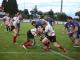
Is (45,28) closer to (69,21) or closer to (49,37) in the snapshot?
(49,37)

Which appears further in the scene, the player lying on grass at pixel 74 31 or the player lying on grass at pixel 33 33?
the player lying on grass at pixel 74 31

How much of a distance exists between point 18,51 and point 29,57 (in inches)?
98.2

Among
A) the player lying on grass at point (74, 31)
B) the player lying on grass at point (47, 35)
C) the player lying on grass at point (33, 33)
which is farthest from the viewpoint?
the player lying on grass at point (74, 31)

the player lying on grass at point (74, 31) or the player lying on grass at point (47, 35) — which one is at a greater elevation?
the player lying on grass at point (47, 35)

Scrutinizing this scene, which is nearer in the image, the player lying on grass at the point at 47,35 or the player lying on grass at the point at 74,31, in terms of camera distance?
the player lying on grass at the point at 47,35

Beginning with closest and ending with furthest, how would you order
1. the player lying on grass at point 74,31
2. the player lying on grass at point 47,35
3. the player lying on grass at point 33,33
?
1. the player lying on grass at point 47,35
2. the player lying on grass at point 33,33
3. the player lying on grass at point 74,31

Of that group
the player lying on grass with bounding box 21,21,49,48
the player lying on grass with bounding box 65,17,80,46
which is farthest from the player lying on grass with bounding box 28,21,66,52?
the player lying on grass with bounding box 65,17,80,46

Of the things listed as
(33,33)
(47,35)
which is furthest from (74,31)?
(47,35)

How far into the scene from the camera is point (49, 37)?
20281mm

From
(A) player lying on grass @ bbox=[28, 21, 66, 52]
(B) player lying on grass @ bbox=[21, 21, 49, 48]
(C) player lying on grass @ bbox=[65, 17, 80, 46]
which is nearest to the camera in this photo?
(A) player lying on grass @ bbox=[28, 21, 66, 52]

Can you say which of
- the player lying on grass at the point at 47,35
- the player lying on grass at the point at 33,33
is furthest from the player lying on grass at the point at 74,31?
the player lying on grass at the point at 47,35

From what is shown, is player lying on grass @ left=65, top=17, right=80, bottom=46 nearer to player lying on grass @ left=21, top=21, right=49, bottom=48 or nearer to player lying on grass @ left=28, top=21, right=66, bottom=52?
player lying on grass @ left=21, top=21, right=49, bottom=48

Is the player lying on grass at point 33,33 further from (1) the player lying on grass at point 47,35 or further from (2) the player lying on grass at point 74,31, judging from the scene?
(2) the player lying on grass at point 74,31

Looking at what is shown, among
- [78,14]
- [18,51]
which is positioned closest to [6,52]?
[18,51]
